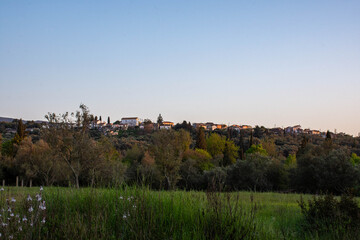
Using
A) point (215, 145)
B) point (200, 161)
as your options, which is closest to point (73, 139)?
point (200, 161)

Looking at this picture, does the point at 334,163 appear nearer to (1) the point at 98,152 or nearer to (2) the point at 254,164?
(2) the point at 254,164

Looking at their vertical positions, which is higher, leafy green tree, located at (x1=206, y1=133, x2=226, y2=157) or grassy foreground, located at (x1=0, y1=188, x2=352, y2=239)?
grassy foreground, located at (x1=0, y1=188, x2=352, y2=239)

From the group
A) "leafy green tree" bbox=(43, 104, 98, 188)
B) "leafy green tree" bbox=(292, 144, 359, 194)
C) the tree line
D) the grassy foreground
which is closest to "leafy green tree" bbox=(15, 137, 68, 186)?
the tree line

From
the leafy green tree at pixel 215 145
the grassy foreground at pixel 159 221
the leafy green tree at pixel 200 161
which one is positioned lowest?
the leafy green tree at pixel 200 161

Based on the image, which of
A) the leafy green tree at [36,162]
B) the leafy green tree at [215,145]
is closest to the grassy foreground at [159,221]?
the leafy green tree at [36,162]

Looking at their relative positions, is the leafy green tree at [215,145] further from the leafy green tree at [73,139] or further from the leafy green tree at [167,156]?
the leafy green tree at [73,139]

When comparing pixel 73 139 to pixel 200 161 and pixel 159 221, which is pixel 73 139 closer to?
pixel 159 221

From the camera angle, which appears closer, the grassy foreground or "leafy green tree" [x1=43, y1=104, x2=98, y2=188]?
the grassy foreground

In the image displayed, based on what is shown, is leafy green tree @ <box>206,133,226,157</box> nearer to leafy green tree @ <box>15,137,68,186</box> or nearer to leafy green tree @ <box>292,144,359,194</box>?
leafy green tree @ <box>292,144,359,194</box>

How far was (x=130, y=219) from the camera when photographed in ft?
15.8

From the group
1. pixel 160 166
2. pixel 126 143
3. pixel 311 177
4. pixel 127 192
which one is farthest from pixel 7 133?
pixel 127 192

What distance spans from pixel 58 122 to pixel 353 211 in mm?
22680

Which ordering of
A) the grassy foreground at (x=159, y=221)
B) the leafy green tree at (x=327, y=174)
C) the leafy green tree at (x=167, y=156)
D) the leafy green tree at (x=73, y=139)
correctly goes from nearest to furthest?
the grassy foreground at (x=159, y=221), the leafy green tree at (x=73, y=139), the leafy green tree at (x=327, y=174), the leafy green tree at (x=167, y=156)

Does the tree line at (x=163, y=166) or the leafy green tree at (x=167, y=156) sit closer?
the tree line at (x=163, y=166)
